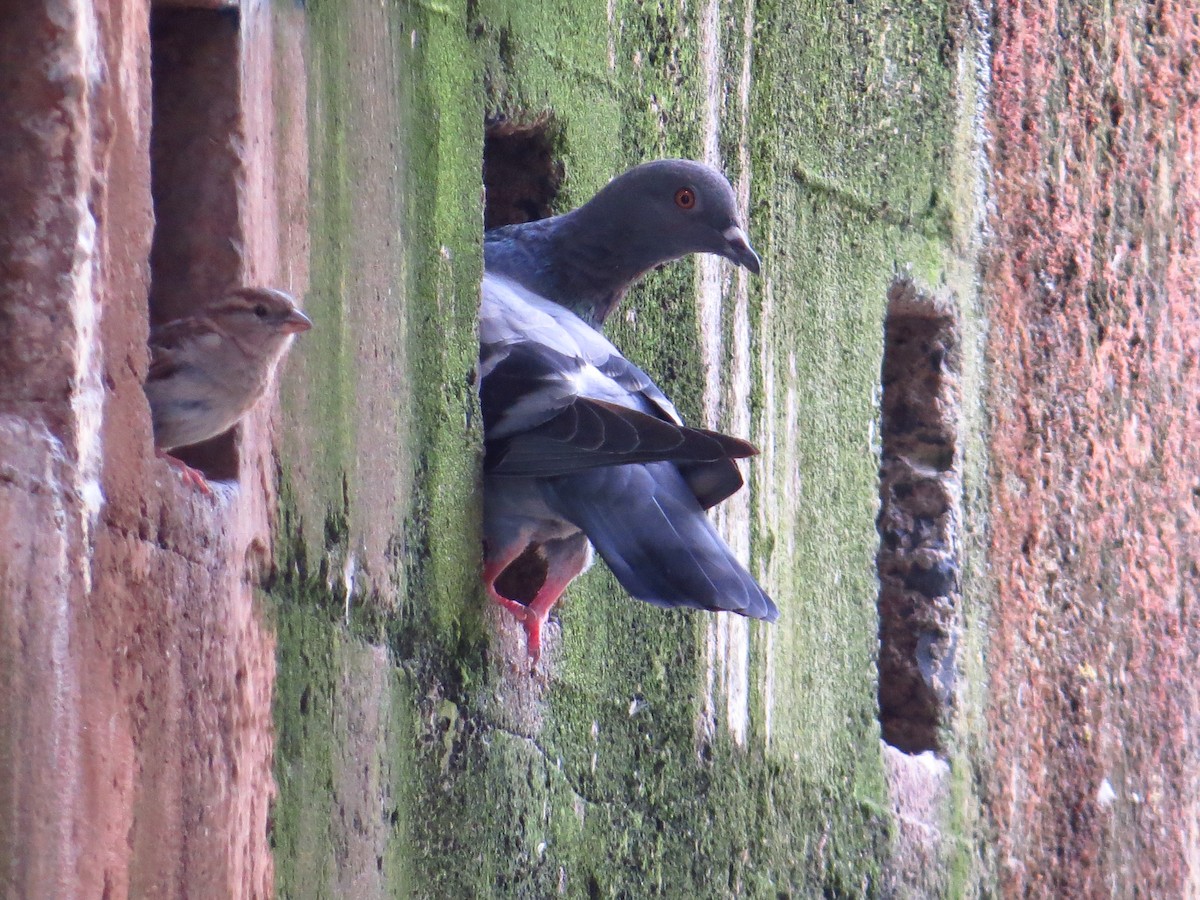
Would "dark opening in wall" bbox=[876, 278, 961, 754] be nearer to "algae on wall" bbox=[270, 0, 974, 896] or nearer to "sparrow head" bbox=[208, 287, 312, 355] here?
"algae on wall" bbox=[270, 0, 974, 896]

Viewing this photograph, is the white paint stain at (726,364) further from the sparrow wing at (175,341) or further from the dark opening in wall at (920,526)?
the sparrow wing at (175,341)

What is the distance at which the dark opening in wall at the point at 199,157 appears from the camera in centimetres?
194

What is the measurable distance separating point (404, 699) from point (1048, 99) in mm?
3778

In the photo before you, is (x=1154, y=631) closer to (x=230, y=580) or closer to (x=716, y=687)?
(x=716, y=687)

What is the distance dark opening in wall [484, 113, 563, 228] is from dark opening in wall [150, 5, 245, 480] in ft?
3.86

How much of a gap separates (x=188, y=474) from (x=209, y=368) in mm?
116

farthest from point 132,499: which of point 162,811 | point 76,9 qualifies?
point 76,9

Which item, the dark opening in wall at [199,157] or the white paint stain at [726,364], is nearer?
the dark opening in wall at [199,157]

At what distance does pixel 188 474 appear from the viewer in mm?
1847

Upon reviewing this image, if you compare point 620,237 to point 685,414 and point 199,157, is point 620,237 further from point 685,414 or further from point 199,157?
point 199,157

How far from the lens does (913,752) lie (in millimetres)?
4973

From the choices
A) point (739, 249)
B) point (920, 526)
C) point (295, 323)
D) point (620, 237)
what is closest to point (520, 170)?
point (620, 237)

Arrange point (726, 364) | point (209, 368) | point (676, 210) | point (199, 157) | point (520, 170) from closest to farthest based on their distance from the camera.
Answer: point (209, 368) → point (199, 157) → point (676, 210) → point (520, 170) → point (726, 364)

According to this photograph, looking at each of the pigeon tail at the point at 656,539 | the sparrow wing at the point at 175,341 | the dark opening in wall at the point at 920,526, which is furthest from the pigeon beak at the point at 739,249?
the sparrow wing at the point at 175,341
